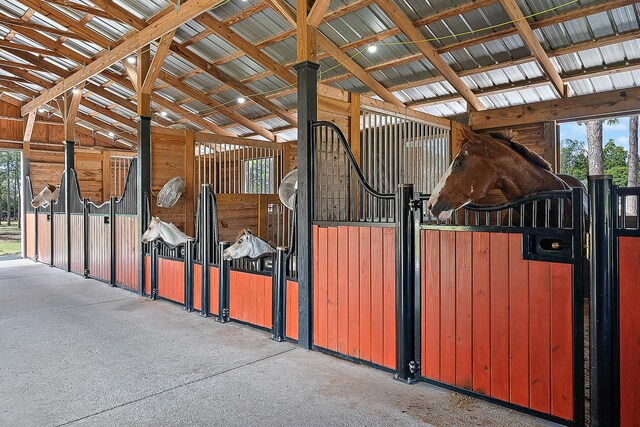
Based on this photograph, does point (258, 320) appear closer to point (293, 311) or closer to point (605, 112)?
point (293, 311)

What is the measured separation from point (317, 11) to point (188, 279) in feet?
9.04

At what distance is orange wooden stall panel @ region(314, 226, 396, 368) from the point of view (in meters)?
2.55

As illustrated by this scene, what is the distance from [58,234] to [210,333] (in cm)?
538

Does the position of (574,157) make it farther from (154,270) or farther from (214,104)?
(154,270)

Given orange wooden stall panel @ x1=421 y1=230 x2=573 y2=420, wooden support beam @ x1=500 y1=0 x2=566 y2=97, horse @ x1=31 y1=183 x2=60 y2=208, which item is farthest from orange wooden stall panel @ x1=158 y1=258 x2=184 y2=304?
horse @ x1=31 y1=183 x2=60 y2=208

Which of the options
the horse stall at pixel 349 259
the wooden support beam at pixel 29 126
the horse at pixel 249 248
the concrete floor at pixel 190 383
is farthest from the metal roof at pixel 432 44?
the concrete floor at pixel 190 383

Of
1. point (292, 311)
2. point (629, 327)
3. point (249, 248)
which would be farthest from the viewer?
point (249, 248)

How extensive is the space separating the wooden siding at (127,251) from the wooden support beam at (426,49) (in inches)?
152

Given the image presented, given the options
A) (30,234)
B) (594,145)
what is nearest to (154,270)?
(30,234)

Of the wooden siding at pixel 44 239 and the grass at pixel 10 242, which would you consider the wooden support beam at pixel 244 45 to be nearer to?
the wooden siding at pixel 44 239

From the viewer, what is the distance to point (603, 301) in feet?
5.73

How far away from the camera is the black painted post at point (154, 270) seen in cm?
475

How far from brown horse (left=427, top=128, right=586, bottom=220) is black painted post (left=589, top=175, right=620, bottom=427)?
1.65 feet

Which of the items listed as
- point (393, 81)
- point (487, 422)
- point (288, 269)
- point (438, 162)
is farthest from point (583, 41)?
point (487, 422)
